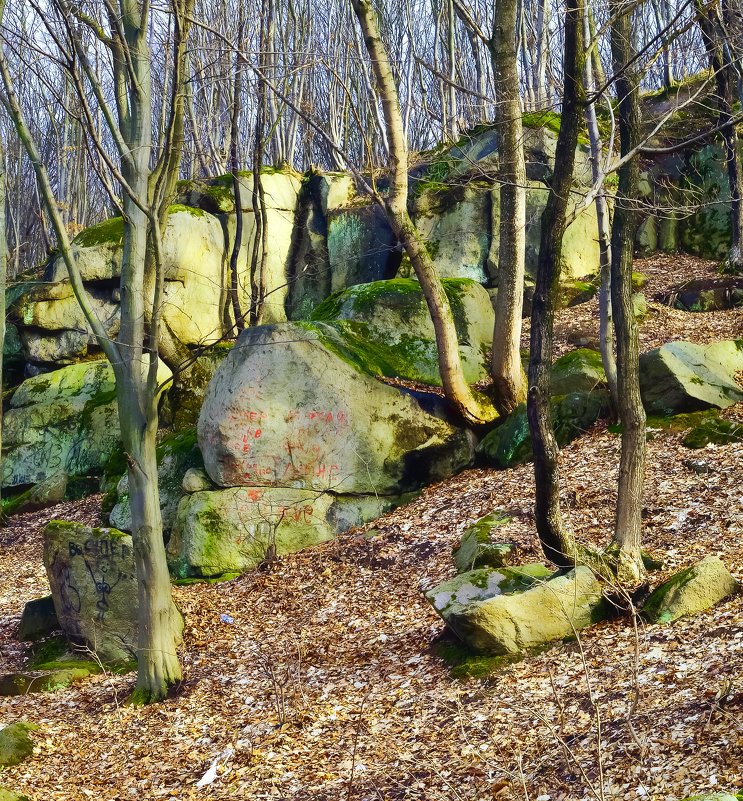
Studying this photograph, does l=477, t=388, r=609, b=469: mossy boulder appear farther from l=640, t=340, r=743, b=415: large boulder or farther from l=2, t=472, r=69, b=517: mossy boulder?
l=2, t=472, r=69, b=517: mossy boulder

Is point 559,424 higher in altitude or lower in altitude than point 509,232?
lower

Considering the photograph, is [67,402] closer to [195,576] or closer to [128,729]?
[195,576]

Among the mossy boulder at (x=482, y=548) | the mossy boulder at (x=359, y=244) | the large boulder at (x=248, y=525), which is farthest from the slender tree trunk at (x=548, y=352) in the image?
the mossy boulder at (x=359, y=244)

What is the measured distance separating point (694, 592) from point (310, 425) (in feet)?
19.7

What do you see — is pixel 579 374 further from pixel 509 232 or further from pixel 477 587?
pixel 477 587

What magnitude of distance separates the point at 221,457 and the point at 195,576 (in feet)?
5.16

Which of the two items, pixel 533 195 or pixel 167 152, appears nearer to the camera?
pixel 167 152

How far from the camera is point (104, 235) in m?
17.9

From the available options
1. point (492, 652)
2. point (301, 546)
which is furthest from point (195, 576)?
point (492, 652)

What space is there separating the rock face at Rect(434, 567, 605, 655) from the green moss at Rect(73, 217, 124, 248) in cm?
1418

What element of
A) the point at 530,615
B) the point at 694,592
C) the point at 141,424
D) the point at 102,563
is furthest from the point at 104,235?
the point at 694,592

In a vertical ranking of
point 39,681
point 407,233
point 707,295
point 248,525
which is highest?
point 407,233

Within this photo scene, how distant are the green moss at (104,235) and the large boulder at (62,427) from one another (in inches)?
112

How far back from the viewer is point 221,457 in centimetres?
1064
